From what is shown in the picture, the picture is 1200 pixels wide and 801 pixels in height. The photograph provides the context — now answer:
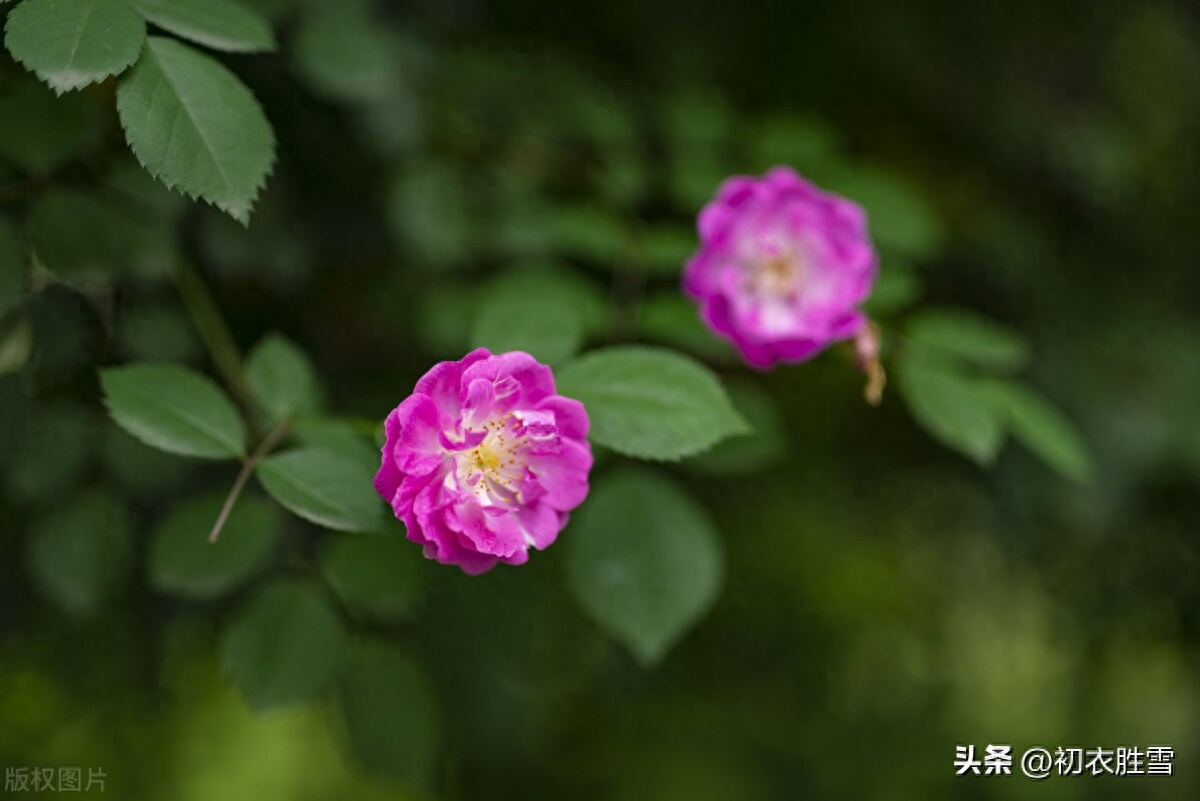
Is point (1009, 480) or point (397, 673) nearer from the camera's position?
point (397, 673)

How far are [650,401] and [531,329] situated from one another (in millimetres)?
112

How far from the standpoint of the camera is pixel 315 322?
49.5 inches

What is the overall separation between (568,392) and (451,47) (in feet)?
2.44

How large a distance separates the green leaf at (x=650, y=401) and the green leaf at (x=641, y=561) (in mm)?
298

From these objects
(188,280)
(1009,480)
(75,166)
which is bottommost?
(1009,480)

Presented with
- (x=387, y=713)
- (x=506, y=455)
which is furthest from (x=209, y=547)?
(x=506, y=455)

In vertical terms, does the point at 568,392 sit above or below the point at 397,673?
above

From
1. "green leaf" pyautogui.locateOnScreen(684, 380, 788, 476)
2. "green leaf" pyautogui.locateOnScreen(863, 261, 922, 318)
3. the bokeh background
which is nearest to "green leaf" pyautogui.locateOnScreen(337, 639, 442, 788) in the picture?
the bokeh background

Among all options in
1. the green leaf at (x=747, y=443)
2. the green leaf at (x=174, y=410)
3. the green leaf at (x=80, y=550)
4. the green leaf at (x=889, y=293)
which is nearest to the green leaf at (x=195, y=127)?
the green leaf at (x=174, y=410)

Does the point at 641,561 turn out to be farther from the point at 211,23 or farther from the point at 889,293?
the point at 211,23

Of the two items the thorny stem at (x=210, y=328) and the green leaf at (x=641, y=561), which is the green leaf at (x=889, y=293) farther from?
the thorny stem at (x=210, y=328)

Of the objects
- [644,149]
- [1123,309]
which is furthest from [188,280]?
[1123,309]

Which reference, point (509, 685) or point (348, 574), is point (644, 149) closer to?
point (348, 574)

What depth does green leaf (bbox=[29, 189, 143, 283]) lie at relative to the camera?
2.64 feet
